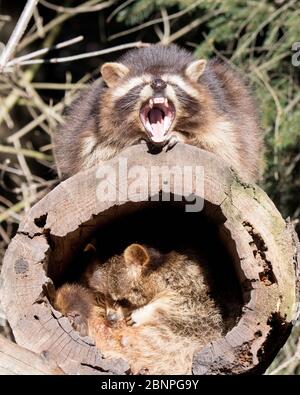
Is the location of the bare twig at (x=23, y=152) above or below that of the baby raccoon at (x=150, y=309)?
above

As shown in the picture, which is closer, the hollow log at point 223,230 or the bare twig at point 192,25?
the hollow log at point 223,230

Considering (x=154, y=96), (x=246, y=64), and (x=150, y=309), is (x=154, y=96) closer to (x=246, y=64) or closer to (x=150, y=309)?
(x=150, y=309)

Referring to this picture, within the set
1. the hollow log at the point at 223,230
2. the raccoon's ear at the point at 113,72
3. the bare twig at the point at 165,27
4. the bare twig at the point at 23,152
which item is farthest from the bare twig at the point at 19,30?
the bare twig at the point at 23,152

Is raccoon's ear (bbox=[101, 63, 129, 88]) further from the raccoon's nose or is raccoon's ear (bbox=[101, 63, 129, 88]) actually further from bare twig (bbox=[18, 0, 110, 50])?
bare twig (bbox=[18, 0, 110, 50])

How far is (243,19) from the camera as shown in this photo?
589 centimetres

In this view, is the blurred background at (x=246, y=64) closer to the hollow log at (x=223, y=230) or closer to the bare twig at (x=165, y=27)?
the bare twig at (x=165, y=27)

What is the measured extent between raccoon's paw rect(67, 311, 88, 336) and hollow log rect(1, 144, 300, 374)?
16cm

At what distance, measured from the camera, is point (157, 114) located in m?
4.02

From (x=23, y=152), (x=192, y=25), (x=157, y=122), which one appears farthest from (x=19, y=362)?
(x=192, y=25)

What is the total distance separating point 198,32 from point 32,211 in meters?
3.56
